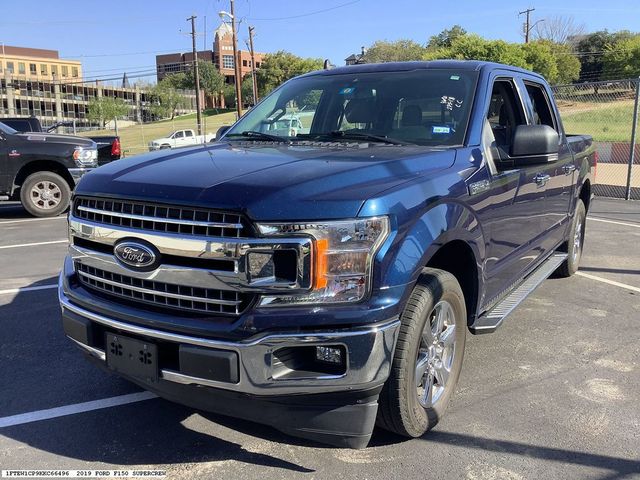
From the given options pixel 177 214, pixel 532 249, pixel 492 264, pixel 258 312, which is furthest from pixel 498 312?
pixel 177 214

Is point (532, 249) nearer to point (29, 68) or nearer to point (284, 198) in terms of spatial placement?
point (284, 198)

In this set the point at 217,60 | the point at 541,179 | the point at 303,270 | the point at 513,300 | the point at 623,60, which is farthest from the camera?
the point at 217,60

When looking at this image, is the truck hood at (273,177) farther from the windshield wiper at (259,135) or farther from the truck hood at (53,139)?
the truck hood at (53,139)

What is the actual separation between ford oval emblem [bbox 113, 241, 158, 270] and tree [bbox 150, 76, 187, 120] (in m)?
86.3

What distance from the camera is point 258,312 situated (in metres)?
2.33

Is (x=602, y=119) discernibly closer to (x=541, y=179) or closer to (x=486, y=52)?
(x=541, y=179)

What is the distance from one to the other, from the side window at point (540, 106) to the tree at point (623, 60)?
2443 inches

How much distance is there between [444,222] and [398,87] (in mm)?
1453

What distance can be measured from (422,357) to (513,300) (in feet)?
4.74

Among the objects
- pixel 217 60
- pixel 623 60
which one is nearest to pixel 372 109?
pixel 623 60

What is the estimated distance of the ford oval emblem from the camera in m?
2.54

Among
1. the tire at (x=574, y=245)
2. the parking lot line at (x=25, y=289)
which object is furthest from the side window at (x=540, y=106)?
the parking lot line at (x=25, y=289)

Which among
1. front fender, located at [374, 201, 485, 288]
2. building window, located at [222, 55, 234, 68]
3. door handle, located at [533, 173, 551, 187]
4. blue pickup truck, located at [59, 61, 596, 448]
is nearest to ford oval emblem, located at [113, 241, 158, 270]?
blue pickup truck, located at [59, 61, 596, 448]

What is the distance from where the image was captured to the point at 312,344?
90.9 inches
